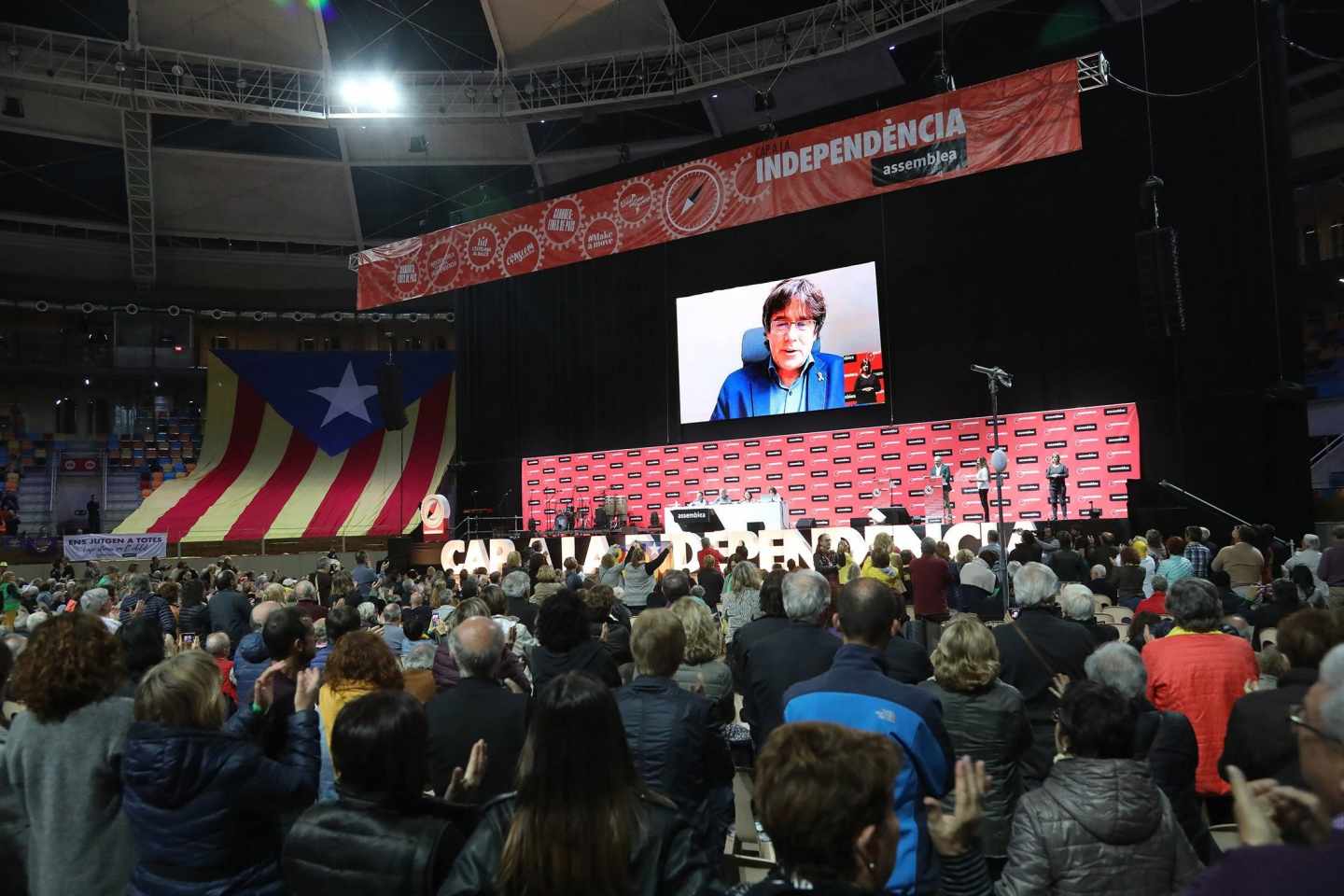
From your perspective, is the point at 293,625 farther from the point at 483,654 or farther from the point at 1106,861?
the point at 1106,861

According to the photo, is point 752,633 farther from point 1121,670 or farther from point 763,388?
point 763,388

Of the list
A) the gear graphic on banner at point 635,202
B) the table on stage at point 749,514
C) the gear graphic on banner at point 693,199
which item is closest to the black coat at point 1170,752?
the table on stage at point 749,514

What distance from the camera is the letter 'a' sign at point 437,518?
20.7 metres

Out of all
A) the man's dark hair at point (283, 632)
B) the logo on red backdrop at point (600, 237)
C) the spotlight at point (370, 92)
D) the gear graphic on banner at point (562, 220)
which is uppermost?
the spotlight at point (370, 92)

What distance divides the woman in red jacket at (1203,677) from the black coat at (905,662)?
82cm

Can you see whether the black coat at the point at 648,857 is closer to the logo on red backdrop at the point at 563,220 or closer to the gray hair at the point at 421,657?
the gray hair at the point at 421,657

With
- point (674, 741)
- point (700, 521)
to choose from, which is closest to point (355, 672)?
point (674, 741)

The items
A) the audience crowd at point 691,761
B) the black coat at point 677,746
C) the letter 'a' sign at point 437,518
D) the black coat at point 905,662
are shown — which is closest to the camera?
the audience crowd at point 691,761

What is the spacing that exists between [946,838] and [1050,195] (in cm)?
1590

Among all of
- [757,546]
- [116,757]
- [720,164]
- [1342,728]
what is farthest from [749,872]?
[720,164]

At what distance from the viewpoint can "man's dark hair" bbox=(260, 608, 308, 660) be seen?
3.39 metres

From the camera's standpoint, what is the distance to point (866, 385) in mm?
17469

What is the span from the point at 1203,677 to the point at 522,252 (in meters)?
18.6

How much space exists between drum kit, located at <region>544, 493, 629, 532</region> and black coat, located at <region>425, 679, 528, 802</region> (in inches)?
607
